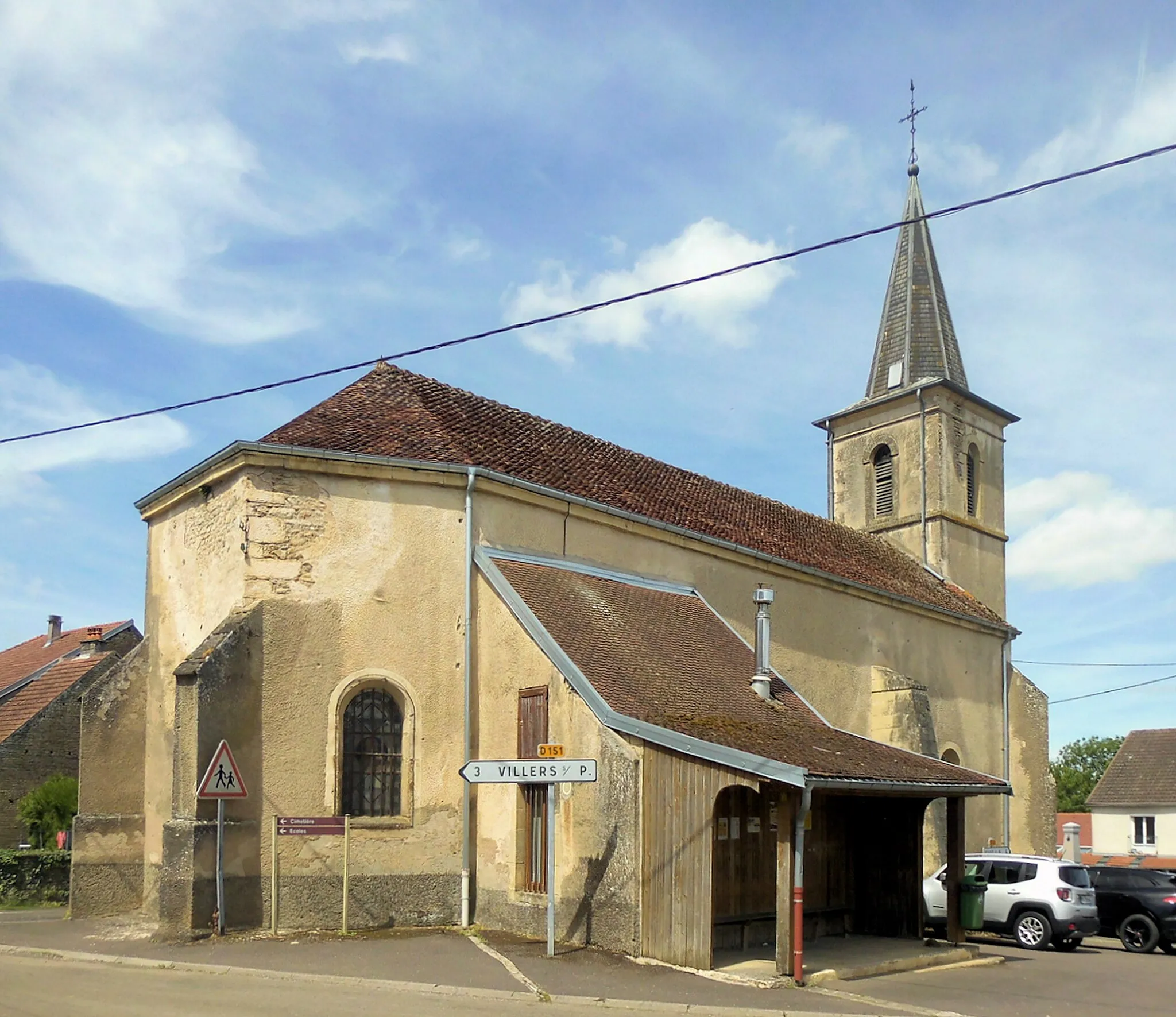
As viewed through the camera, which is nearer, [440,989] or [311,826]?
[440,989]

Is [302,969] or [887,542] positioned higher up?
[887,542]

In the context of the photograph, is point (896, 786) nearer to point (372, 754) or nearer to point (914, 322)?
point (372, 754)

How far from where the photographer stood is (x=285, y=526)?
49.5 ft

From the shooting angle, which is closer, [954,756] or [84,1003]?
[84,1003]

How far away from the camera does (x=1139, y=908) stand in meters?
17.0

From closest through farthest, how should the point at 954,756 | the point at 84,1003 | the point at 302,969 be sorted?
the point at 84,1003, the point at 302,969, the point at 954,756

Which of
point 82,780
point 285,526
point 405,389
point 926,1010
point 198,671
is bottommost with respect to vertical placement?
point 926,1010

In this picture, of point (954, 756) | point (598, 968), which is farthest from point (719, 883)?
point (954, 756)

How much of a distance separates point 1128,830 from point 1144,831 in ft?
1.96

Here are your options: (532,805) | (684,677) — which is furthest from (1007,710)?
(532,805)

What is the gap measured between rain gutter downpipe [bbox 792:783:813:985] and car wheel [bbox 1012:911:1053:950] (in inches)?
215

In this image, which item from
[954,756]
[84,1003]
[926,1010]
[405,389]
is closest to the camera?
[84,1003]

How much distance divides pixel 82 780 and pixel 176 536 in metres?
3.74

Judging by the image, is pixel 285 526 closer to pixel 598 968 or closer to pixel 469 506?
pixel 469 506
